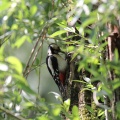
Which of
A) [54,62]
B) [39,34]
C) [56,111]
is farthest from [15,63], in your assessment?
[54,62]

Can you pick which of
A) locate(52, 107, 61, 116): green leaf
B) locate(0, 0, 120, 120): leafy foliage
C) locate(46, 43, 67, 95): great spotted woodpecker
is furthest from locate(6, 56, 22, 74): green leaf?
locate(46, 43, 67, 95): great spotted woodpecker

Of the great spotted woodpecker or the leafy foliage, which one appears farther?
the great spotted woodpecker

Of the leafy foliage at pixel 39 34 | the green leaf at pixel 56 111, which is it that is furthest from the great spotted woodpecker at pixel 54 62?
the green leaf at pixel 56 111

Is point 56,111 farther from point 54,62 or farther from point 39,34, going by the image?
point 54,62

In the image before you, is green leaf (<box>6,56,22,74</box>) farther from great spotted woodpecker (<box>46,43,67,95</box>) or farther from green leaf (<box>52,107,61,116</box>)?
great spotted woodpecker (<box>46,43,67,95</box>)

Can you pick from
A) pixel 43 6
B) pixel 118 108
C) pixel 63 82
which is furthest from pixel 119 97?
pixel 63 82

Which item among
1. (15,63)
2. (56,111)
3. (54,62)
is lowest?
(54,62)

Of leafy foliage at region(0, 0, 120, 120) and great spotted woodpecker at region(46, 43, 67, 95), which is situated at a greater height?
leafy foliage at region(0, 0, 120, 120)

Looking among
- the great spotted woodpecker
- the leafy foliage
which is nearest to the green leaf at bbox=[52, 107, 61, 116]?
the leafy foliage

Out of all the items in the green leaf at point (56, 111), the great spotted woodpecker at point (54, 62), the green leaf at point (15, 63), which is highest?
the green leaf at point (15, 63)

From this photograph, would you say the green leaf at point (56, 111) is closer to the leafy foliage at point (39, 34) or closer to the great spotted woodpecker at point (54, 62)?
the leafy foliage at point (39, 34)

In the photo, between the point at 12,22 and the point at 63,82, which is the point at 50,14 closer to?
the point at 12,22

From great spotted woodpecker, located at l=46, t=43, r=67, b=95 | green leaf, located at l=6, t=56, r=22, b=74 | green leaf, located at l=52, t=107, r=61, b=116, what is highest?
green leaf, located at l=6, t=56, r=22, b=74

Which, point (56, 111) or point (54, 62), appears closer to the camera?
point (56, 111)
